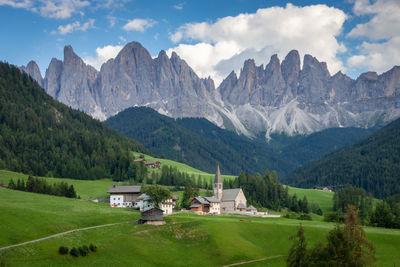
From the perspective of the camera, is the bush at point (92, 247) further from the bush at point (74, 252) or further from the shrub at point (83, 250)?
the bush at point (74, 252)

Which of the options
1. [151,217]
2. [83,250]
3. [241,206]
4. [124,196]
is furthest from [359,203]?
[83,250]

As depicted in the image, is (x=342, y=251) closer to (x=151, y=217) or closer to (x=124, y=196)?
(x=151, y=217)

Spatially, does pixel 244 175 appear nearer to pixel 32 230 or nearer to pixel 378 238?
pixel 378 238

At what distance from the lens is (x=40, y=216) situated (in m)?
81.6

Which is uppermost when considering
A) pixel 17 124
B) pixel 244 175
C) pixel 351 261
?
pixel 17 124

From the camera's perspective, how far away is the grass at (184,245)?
6425 cm

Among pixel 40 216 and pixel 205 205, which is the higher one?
pixel 40 216

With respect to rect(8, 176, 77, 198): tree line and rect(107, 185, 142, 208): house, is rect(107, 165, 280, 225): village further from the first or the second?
rect(8, 176, 77, 198): tree line

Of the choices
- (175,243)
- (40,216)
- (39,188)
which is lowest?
(175,243)

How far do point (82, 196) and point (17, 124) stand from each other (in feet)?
268

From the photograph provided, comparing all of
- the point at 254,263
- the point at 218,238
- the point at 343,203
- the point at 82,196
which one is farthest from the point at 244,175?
the point at 254,263

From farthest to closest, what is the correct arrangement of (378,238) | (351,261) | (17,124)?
(17,124) < (378,238) < (351,261)

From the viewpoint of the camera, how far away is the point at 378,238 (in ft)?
254

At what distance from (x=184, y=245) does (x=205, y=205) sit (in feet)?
165
